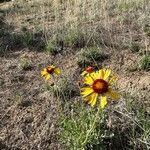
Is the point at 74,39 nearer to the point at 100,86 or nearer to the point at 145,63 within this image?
the point at 145,63

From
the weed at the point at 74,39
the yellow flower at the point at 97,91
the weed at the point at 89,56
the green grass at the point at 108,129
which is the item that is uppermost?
the yellow flower at the point at 97,91

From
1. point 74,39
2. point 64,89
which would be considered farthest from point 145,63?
point 74,39

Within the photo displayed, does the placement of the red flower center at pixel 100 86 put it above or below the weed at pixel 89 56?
above

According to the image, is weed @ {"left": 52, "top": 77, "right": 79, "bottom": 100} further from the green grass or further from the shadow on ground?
the shadow on ground

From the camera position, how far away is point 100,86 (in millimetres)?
3043

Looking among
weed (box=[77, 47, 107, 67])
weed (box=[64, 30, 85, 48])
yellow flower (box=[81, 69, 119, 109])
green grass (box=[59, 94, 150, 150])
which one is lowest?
green grass (box=[59, 94, 150, 150])

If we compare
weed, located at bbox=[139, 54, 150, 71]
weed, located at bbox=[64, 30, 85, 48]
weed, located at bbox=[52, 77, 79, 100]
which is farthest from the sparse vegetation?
weed, located at bbox=[64, 30, 85, 48]

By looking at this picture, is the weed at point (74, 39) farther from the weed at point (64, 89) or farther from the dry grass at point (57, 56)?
the weed at point (64, 89)

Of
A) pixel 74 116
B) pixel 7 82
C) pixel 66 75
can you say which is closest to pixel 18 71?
pixel 7 82

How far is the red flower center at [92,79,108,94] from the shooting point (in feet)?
9.95

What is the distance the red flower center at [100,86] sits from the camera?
9.95 feet

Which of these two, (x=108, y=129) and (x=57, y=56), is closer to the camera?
(x=108, y=129)

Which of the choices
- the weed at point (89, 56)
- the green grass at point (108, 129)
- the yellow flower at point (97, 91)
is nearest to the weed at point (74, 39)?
the weed at point (89, 56)

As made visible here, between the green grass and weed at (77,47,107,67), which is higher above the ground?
weed at (77,47,107,67)
